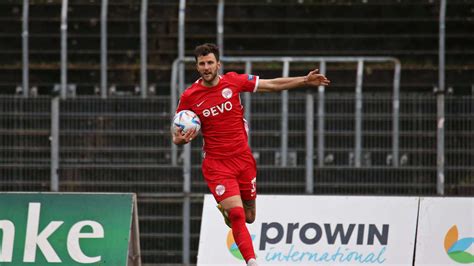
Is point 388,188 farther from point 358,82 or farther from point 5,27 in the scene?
point 5,27

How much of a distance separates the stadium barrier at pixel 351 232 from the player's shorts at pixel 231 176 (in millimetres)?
1201

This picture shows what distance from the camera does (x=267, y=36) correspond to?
20516 mm

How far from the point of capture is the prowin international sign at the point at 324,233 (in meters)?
15.6

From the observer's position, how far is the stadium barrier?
51.0 ft

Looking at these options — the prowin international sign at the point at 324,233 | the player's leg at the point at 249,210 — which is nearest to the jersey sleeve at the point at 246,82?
the player's leg at the point at 249,210

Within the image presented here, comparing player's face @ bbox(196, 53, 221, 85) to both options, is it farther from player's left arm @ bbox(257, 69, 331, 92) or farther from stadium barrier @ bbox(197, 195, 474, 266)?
stadium barrier @ bbox(197, 195, 474, 266)

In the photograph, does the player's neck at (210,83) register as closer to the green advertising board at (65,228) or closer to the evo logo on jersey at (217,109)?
the evo logo on jersey at (217,109)

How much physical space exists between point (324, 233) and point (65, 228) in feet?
9.48

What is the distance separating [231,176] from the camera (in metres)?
14.2

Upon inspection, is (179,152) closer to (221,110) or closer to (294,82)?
(221,110)

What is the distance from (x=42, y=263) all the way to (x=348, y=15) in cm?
732

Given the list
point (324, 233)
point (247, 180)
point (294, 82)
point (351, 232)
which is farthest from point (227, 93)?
point (351, 232)

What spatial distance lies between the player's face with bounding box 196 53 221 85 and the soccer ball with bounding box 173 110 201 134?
39cm

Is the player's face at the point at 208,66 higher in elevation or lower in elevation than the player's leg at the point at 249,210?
higher
